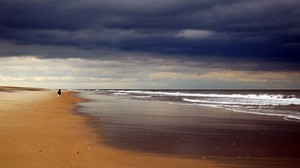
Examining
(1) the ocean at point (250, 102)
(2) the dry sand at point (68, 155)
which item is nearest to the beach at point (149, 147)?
(2) the dry sand at point (68, 155)

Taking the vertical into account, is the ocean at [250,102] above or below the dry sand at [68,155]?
above

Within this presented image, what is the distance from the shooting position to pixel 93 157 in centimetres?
870

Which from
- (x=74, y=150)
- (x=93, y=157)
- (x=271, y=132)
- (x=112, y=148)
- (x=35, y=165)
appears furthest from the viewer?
(x=271, y=132)

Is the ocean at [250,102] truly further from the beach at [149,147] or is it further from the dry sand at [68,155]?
the dry sand at [68,155]

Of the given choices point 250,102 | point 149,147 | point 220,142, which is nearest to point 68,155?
point 149,147

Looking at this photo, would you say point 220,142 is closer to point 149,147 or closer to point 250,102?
point 149,147

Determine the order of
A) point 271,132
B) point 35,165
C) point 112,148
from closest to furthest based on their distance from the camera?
point 35,165, point 112,148, point 271,132

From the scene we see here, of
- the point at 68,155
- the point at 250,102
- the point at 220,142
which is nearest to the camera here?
the point at 68,155

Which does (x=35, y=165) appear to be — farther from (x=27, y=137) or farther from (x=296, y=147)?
(x=296, y=147)

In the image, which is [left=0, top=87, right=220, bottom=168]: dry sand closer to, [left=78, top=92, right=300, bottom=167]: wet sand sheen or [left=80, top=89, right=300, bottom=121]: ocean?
[left=78, top=92, right=300, bottom=167]: wet sand sheen

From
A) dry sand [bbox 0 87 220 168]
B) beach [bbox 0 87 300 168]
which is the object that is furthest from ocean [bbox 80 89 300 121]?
dry sand [bbox 0 87 220 168]

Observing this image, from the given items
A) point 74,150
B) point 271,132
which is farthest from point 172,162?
point 271,132

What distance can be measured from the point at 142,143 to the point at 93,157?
2676 mm

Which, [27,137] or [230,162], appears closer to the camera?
[230,162]
